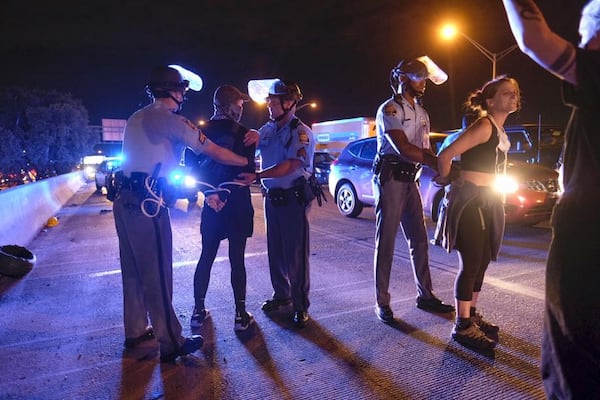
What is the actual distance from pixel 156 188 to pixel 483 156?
2374mm

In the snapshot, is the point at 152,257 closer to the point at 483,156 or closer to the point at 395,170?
the point at 395,170

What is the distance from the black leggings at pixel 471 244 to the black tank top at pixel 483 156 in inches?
9.9

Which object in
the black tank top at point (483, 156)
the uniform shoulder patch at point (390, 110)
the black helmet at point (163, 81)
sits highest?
the black helmet at point (163, 81)

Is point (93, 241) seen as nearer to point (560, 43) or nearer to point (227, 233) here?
point (227, 233)

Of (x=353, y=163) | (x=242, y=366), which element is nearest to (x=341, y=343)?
(x=242, y=366)

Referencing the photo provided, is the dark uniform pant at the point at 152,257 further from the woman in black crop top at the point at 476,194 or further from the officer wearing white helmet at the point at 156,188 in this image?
the woman in black crop top at the point at 476,194

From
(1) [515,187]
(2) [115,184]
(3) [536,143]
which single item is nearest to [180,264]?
(2) [115,184]

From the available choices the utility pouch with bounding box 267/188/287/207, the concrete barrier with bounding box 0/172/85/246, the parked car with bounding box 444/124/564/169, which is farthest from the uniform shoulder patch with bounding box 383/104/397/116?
the parked car with bounding box 444/124/564/169

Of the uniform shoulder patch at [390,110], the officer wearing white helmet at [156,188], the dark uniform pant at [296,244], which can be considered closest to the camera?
the officer wearing white helmet at [156,188]

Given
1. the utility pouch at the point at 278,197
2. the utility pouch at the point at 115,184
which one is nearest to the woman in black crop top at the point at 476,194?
the utility pouch at the point at 278,197

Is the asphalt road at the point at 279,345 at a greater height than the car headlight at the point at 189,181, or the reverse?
the car headlight at the point at 189,181

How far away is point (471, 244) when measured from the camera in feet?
10.7

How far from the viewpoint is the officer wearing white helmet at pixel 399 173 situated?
3.75 m

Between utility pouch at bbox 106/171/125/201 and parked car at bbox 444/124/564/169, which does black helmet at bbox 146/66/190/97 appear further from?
parked car at bbox 444/124/564/169
